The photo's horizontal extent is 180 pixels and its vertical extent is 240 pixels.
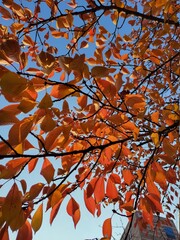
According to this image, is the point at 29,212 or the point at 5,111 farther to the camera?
the point at 29,212

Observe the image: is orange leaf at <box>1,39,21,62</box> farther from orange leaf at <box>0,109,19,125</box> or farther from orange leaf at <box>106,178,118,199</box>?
orange leaf at <box>106,178,118,199</box>

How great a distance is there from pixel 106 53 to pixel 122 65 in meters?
0.46

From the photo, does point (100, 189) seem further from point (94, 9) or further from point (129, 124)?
point (94, 9)

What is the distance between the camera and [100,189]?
1.51m

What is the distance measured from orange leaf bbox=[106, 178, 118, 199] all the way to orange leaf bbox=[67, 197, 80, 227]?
22 centimetres

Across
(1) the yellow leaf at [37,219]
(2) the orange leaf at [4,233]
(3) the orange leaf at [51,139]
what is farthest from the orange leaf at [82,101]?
(2) the orange leaf at [4,233]

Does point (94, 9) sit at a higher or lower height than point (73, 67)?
higher

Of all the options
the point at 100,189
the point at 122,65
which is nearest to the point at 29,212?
the point at 100,189

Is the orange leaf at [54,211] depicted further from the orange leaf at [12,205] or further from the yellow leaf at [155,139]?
the yellow leaf at [155,139]

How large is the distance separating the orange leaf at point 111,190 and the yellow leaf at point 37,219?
47 cm

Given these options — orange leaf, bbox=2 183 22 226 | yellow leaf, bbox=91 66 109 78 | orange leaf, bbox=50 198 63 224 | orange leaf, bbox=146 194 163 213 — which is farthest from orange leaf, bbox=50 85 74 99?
orange leaf, bbox=146 194 163 213

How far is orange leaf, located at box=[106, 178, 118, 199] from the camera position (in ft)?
4.97

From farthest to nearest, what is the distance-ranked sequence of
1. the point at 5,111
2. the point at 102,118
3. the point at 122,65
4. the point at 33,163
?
the point at 122,65 < the point at 102,118 < the point at 33,163 < the point at 5,111

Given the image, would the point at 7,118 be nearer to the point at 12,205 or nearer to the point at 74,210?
the point at 12,205
